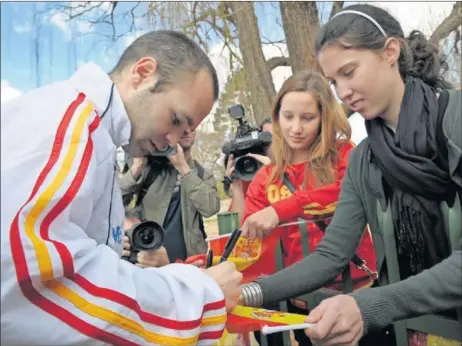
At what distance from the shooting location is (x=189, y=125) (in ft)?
4.56

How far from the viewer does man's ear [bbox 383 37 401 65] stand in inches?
65.2

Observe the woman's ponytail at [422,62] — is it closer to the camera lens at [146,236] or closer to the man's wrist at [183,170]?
the camera lens at [146,236]

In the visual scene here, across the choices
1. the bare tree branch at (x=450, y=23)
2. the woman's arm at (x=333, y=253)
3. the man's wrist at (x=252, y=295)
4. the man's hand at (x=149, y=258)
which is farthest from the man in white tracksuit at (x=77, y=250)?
the bare tree branch at (x=450, y=23)

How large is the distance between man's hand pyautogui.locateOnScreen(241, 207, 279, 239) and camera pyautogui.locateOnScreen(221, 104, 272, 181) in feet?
2.49

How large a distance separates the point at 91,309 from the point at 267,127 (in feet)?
7.77

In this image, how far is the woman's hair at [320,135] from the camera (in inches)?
87.3

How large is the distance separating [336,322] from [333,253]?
0.46m

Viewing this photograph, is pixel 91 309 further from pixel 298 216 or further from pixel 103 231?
pixel 298 216

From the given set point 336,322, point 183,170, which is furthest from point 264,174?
point 336,322

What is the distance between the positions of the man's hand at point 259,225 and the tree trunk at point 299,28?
13.1 ft

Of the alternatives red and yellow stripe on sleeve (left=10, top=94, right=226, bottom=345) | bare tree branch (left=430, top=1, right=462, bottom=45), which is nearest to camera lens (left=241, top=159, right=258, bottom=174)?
red and yellow stripe on sleeve (left=10, top=94, right=226, bottom=345)

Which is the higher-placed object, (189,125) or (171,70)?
(171,70)

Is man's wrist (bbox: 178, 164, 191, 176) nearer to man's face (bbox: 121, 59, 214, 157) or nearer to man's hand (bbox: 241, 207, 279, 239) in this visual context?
man's hand (bbox: 241, 207, 279, 239)

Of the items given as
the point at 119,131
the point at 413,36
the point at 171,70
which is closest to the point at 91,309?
the point at 119,131
